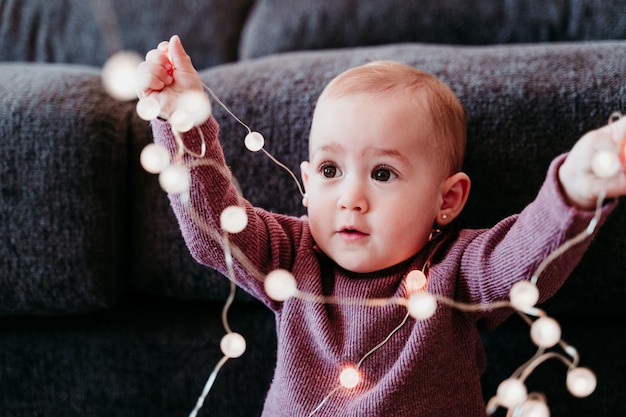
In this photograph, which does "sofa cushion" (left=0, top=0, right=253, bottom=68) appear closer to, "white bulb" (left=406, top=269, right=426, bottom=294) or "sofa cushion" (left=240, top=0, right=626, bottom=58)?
"sofa cushion" (left=240, top=0, right=626, bottom=58)

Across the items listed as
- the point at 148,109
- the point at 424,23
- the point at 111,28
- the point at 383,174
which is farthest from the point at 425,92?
the point at 111,28

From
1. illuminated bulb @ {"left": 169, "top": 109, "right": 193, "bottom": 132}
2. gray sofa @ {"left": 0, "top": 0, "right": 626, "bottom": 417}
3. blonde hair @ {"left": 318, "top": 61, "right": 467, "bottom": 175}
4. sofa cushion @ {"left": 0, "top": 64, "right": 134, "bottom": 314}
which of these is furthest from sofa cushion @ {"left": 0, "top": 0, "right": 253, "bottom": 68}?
illuminated bulb @ {"left": 169, "top": 109, "right": 193, "bottom": 132}

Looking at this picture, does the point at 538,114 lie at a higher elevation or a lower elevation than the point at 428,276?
higher

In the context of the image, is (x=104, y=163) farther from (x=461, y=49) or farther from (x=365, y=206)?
(x=461, y=49)

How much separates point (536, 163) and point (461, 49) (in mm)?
249

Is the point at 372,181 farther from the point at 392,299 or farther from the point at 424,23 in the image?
the point at 424,23

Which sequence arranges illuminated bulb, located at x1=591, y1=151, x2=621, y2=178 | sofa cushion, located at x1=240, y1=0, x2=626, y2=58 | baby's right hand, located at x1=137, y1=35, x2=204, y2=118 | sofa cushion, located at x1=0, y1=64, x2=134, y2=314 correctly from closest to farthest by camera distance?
illuminated bulb, located at x1=591, y1=151, x2=621, y2=178
baby's right hand, located at x1=137, y1=35, x2=204, y2=118
sofa cushion, located at x1=0, y1=64, x2=134, y2=314
sofa cushion, located at x1=240, y1=0, x2=626, y2=58

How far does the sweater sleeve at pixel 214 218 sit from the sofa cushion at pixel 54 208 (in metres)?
0.23

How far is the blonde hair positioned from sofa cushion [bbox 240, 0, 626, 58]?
42 cm

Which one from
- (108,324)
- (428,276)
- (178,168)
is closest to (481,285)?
(428,276)

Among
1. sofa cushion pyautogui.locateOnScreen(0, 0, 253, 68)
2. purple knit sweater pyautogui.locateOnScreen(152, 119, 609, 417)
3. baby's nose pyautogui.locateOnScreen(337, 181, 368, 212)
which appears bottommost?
purple knit sweater pyautogui.locateOnScreen(152, 119, 609, 417)

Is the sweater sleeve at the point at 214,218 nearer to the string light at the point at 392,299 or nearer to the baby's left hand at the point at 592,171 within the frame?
the string light at the point at 392,299

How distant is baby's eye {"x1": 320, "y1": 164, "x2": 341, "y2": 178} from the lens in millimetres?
743

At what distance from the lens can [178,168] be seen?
58 centimetres
